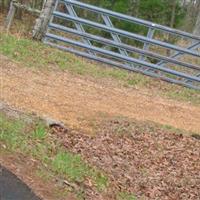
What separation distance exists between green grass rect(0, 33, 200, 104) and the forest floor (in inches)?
2.4

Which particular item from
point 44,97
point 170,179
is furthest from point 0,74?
point 170,179

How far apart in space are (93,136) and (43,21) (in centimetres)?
708

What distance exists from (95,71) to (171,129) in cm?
393

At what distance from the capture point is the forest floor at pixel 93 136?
7035 millimetres

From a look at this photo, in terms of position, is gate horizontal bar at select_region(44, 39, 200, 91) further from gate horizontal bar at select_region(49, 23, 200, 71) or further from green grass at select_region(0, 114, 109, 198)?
green grass at select_region(0, 114, 109, 198)

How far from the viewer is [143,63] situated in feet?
48.2

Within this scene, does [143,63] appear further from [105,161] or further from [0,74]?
[105,161]

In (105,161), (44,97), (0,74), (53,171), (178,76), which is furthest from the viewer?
(178,76)

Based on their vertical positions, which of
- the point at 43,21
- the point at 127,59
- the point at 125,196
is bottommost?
the point at 125,196

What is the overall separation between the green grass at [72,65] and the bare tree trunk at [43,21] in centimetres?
43

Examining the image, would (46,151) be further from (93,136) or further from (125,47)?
(125,47)

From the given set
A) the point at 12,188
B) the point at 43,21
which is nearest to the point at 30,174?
the point at 12,188

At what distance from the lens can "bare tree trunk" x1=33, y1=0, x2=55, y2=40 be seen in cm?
1494

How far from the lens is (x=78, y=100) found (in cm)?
1012
